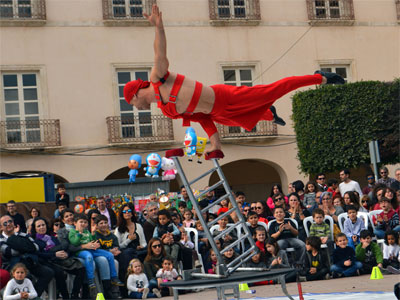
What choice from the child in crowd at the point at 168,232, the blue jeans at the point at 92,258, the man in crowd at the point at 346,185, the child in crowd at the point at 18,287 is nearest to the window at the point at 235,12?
the man in crowd at the point at 346,185

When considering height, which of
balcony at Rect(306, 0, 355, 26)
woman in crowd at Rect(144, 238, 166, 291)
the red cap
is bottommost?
woman in crowd at Rect(144, 238, 166, 291)

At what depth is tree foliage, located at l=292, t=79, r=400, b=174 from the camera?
17953 millimetres

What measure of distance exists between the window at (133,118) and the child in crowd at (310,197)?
8300 millimetres

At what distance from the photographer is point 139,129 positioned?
1956 centimetres

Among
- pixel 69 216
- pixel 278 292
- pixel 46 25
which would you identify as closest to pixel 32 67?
pixel 46 25

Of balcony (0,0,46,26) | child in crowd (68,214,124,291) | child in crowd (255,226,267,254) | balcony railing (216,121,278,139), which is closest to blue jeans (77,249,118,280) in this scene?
child in crowd (68,214,124,291)

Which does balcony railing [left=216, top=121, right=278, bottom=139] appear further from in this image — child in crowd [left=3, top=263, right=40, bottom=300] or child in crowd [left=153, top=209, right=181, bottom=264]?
child in crowd [left=3, top=263, right=40, bottom=300]

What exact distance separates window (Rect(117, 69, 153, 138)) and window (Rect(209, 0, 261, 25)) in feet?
7.96

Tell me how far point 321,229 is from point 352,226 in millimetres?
547

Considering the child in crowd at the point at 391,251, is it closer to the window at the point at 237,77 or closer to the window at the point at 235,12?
the window at the point at 237,77

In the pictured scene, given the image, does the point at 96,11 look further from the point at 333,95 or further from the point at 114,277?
the point at 114,277

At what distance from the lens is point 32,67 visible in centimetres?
1889

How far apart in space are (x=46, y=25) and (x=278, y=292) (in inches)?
491

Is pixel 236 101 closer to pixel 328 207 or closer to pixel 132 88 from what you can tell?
pixel 132 88
